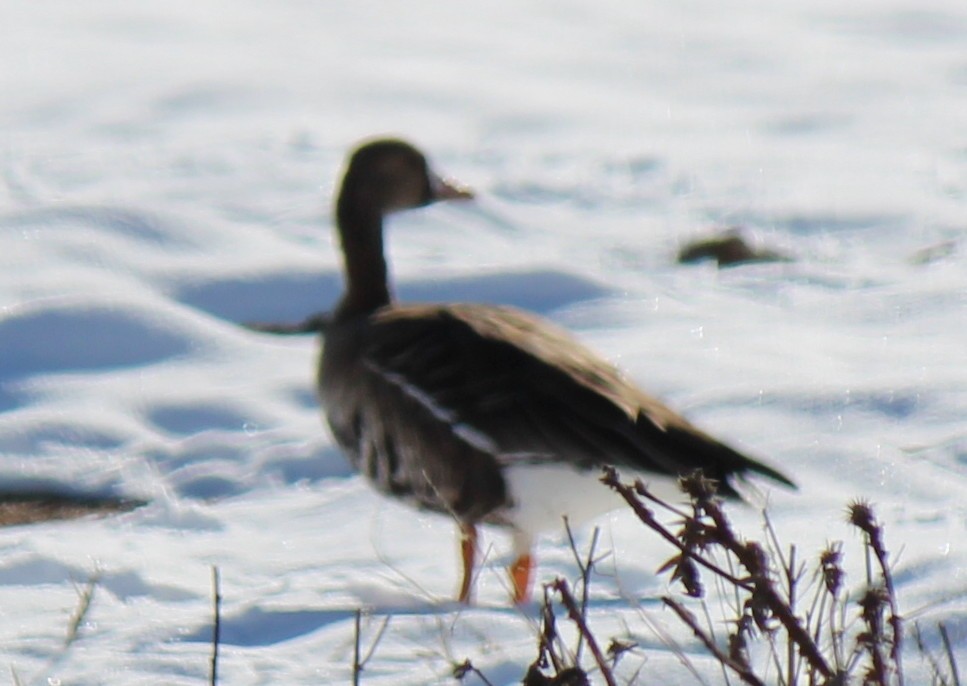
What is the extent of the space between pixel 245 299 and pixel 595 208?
8.03 ft

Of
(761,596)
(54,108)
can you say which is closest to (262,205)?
(54,108)

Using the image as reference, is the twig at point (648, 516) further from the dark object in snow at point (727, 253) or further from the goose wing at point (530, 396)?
the dark object in snow at point (727, 253)

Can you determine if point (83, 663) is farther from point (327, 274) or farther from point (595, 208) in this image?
point (595, 208)

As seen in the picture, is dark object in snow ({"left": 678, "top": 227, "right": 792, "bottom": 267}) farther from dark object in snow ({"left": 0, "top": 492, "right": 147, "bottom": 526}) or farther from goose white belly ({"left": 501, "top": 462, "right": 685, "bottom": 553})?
goose white belly ({"left": 501, "top": 462, "right": 685, "bottom": 553})

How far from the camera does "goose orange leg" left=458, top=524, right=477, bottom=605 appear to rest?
14.3 feet

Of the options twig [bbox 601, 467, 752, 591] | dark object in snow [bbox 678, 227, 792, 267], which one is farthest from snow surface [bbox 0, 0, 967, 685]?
twig [bbox 601, 467, 752, 591]

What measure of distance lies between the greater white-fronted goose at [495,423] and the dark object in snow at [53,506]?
29.9 inches

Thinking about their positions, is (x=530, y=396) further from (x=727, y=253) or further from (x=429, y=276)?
(x=727, y=253)

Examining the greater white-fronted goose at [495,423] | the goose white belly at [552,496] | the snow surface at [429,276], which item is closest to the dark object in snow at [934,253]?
the snow surface at [429,276]

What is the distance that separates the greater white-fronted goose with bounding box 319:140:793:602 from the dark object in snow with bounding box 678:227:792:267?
3.27 m

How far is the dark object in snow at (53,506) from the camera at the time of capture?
527cm

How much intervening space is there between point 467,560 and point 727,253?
13.8 ft

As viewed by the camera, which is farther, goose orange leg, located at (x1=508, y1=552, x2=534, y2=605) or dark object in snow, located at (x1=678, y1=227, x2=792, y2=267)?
dark object in snow, located at (x1=678, y1=227, x2=792, y2=267)

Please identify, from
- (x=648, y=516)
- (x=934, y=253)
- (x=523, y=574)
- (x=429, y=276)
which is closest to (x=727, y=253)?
(x=934, y=253)
